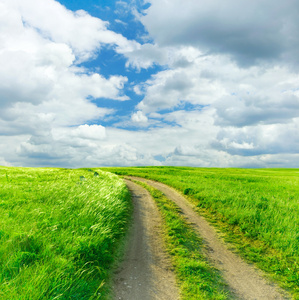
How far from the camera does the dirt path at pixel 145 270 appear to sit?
6645mm

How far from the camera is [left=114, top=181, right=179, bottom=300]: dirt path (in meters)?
6.64

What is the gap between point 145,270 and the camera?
793 cm

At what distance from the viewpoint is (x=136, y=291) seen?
670 centimetres

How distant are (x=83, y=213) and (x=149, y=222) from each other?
4237mm

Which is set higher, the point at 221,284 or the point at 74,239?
the point at 74,239

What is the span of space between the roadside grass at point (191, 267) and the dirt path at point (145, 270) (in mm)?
342

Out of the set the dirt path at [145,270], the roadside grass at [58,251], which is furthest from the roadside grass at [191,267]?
the roadside grass at [58,251]

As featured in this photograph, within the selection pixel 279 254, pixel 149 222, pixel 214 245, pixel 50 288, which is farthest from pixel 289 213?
pixel 50 288

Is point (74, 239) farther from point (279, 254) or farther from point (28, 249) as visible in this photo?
point (279, 254)

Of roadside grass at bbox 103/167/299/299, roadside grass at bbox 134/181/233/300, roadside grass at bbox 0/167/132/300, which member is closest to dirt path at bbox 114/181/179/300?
roadside grass at bbox 134/181/233/300

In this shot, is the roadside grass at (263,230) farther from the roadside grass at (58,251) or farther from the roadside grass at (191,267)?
the roadside grass at (58,251)

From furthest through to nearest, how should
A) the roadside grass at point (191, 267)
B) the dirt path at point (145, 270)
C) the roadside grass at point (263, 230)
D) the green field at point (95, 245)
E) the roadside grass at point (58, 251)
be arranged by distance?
the roadside grass at point (263, 230) < the roadside grass at point (191, 267) < the dirt path at point (145, 270) < the green field at point (95, 245) < the roadside grass at point (58, 251)

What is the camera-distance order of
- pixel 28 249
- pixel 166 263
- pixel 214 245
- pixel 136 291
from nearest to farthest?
1. pixel 136 291
2. pixel 28 249
3. pixel 166 263
4. pixel 214 245

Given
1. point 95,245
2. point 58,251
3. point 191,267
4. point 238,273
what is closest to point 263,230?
point 238,273
